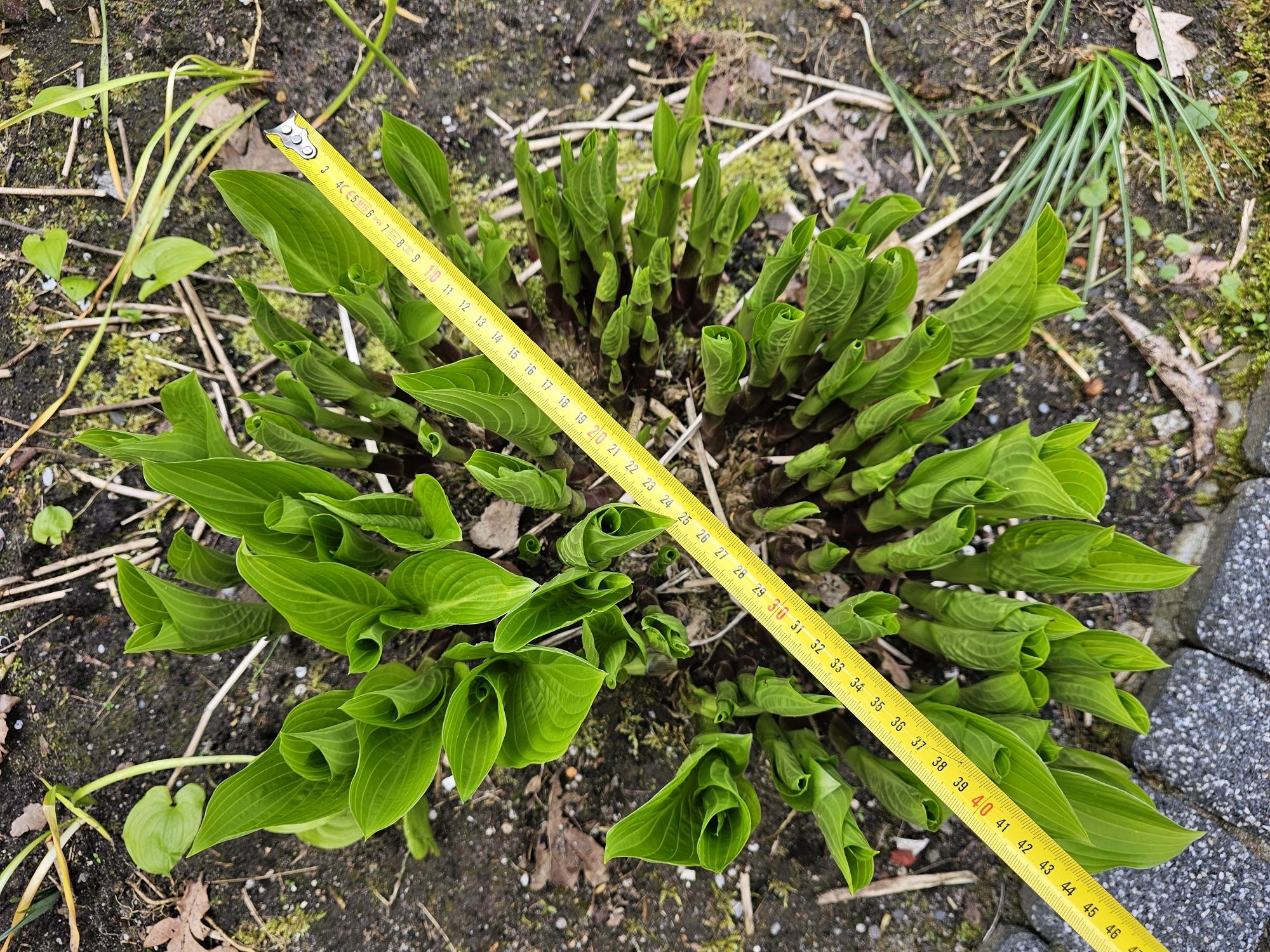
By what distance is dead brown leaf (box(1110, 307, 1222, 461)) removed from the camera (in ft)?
7.73

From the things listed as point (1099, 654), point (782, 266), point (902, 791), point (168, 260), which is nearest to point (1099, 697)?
point (1099, 654)

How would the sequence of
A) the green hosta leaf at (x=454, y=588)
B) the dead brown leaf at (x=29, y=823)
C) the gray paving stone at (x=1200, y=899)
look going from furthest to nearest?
1. the dead brown leaf at (x=29, y=823)
2. the gray paving stone at (x=1200, y=899)
3. the green hosta leaf at (x=454, y=588)

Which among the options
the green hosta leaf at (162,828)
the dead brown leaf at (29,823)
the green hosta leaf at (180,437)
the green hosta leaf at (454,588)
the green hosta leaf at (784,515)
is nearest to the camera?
the green hosta leaf at (454,588)

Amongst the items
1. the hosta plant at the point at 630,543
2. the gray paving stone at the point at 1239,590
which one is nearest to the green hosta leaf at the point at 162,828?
the hosta plant at the point at 630,543

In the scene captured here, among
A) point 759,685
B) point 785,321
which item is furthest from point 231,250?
point 759,685

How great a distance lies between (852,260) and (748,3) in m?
1.57

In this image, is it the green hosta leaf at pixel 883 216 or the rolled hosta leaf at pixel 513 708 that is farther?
the green hosta leaf at pixel 883 216

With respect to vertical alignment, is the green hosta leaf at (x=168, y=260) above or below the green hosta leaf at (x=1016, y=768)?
above

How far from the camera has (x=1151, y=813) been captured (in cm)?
158

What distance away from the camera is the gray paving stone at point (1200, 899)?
201cm

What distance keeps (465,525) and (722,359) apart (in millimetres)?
972

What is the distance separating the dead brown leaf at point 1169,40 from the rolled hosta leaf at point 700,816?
2683 mm

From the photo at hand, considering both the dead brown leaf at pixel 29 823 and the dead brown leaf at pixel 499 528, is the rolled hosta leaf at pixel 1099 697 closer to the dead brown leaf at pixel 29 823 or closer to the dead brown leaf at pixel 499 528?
the dead brown leaf at pixel 499 528

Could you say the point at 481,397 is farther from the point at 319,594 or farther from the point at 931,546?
the point at 931,546
